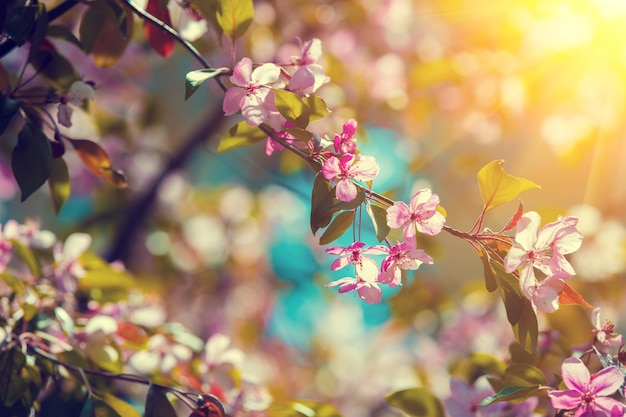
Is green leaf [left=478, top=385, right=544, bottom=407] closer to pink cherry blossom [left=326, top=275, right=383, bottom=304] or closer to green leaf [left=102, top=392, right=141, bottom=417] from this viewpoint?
pink cherry blossom [left=326, top=275, right=383, bottom=304]

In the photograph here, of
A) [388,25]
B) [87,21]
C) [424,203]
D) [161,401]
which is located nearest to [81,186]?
[388,25]

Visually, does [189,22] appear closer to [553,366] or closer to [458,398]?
[458,398]

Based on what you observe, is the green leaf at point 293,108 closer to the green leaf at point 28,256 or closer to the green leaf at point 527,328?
the green leaf at point 527,328

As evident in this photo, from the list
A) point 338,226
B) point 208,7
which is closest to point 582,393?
point 338,226

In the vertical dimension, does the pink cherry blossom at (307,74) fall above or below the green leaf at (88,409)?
above

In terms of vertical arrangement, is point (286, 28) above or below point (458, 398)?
above

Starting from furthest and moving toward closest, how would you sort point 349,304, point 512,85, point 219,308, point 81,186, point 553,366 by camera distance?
point 349,304 < point 219,308 < point 81,186 < point 512,85 < point 553,366

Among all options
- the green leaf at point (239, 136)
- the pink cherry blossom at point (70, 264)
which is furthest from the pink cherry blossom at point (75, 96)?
the pink cherry blossom at point (70, 264)
